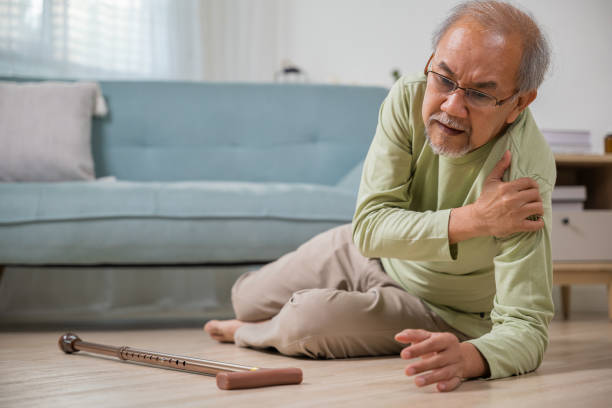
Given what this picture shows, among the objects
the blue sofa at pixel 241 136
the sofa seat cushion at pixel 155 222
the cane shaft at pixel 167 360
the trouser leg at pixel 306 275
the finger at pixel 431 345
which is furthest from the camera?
the blue sofa at pixel 241 136

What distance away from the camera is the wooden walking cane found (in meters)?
0.96

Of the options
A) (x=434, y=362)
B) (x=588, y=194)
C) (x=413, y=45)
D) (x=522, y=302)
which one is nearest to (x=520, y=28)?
(x=522, y=302)

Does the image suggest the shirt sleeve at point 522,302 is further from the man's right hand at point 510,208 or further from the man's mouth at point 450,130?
the man's mouth at point 450,130

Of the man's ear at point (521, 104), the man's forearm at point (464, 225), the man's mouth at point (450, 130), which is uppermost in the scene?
the man's ear at point (521, 104)

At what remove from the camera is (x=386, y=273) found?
4.96 ft

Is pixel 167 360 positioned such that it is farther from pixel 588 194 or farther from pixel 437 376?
pixel 588 194

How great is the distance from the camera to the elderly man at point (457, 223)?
1.05m

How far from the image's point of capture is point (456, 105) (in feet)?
3.49

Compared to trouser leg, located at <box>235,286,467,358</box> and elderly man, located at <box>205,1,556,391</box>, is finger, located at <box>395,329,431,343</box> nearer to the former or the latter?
elderly man, located at <box>205,1,556,391</box>

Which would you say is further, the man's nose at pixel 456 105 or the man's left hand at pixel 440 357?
the man's nose at pixel 456 105

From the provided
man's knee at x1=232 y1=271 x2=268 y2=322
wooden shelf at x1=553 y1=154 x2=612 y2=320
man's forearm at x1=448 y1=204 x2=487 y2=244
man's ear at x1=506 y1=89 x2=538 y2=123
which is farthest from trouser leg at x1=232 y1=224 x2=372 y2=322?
wooden shelf at x1=553 y1=154 x2=612 y2=320

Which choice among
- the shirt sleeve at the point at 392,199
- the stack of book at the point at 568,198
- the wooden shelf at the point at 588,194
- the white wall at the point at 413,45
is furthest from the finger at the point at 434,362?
the white wall at the point at 413,45

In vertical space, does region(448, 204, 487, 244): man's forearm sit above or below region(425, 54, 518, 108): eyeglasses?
below

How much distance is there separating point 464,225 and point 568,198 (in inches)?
61.8
